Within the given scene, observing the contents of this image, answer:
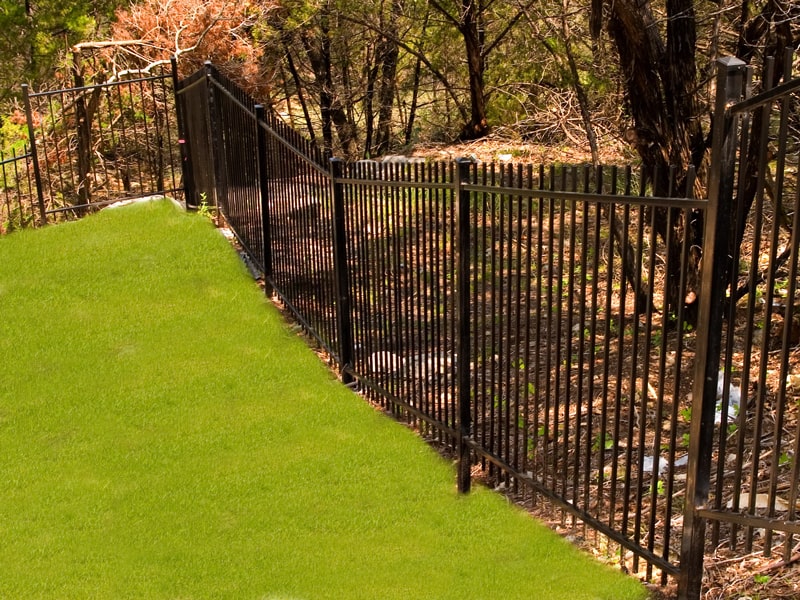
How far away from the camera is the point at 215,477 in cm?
569

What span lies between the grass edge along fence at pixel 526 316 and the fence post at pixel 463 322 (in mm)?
12

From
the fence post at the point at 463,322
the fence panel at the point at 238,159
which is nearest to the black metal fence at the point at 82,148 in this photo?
the fence panel at the point at 238,159

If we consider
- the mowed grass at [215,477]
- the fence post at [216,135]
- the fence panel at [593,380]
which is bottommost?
the mowed grass at [215,477]

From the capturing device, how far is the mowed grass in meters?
4.59

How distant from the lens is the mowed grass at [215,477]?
459cm

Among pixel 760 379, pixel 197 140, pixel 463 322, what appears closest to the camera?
pixel 760 379

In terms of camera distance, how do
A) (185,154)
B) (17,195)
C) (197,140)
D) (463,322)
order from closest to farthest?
(463,322)
(197,140)
(185,154)
(17,195)

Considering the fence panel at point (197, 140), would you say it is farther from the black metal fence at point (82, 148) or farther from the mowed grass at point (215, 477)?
the mowed grass at point (215, 477)

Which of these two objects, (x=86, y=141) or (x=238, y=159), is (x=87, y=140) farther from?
(x=238, y=159)

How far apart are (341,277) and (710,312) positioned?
13.0 feet

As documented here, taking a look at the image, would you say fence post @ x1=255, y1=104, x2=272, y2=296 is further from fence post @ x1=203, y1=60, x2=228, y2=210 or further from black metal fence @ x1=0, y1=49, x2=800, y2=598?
fence post @ x1=203, y1=60, x2=228, y2=210

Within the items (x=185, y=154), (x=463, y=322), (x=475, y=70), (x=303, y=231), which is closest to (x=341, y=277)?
(x=303, y=231)

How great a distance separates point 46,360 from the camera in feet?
25.5

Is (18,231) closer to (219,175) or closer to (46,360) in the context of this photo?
(219,175)
